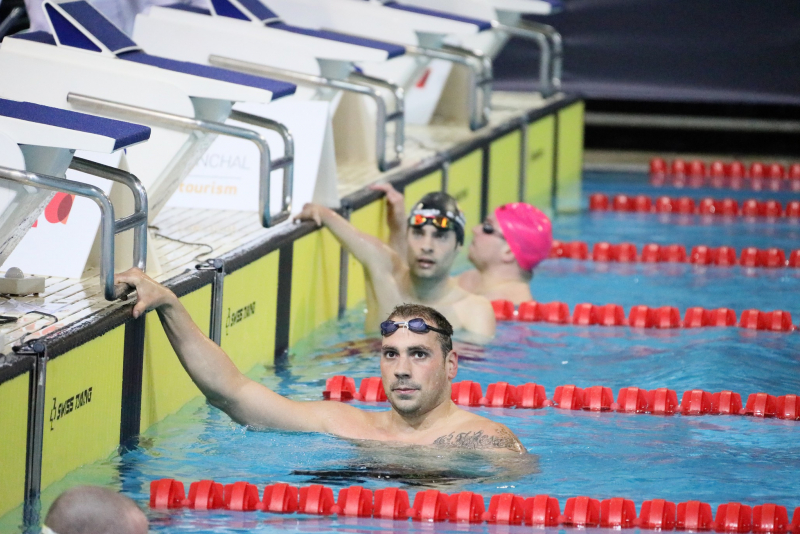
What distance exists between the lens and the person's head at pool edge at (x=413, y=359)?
13.3 feet

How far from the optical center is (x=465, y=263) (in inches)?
325

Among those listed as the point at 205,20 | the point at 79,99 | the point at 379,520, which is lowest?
the point at 379,520

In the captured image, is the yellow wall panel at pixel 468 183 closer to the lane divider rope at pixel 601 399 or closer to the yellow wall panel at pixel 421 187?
the yellow wall panel at pixel 421 187

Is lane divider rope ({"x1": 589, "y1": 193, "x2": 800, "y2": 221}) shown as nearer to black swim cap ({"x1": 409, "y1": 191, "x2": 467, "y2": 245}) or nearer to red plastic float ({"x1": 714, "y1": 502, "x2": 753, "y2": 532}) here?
black swim cap ({"x1": 409, "y1": 191, "x2": 467, "y2": 245})

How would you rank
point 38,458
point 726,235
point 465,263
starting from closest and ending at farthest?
point 38,458, point 465,263, point 726,235

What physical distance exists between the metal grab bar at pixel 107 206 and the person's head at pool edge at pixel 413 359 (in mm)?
812

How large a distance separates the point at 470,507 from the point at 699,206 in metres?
6.41

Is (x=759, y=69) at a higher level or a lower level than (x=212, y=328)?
higher

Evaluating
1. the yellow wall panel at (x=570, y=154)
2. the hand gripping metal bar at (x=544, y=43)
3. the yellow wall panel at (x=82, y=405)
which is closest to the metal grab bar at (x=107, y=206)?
the yellow wall panel at (x=82, y=405)

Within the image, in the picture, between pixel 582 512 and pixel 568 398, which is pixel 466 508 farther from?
pixel 568 398

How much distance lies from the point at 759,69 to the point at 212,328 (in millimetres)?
8077

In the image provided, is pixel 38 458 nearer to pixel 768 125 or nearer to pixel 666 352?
pixel 666 352

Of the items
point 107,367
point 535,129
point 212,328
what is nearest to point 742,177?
point 535,129

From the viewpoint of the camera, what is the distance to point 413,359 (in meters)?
4.06
